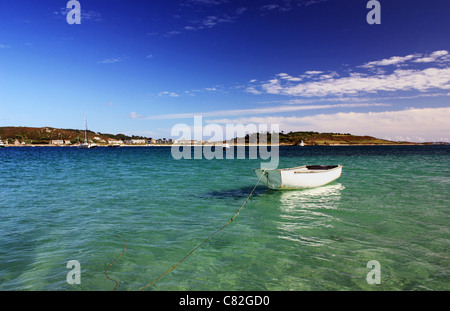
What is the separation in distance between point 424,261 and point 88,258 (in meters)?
8.86

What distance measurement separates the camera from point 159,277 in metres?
→ 6.16

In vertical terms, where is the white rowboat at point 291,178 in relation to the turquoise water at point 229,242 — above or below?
above

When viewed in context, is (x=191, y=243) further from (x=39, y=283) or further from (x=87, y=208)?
(x=87, y=208)

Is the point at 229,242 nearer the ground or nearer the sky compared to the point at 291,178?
nearer the ground

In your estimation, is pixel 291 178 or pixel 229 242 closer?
pixel 229 242

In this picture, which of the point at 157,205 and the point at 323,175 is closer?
the point at 157,205

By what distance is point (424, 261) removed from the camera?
6828 millimetres

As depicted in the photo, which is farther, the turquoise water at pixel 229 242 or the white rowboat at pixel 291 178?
the white rowboat at pixel 291 178

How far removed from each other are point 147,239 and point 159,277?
8.91 ft

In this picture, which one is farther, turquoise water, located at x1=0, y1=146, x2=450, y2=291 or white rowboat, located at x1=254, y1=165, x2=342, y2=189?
white rowboat, located at x1=254, y1=165, x2=342, y2=189

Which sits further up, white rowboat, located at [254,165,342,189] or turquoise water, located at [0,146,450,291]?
white rowboat, located at [254,165,342,189]
